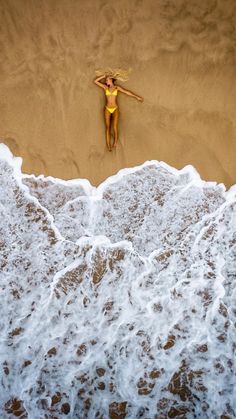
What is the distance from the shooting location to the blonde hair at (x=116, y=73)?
415cm

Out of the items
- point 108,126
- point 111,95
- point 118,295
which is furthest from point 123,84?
point 118,295

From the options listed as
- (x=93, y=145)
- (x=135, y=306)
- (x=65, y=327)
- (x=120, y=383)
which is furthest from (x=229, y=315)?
(x=93, y=145)

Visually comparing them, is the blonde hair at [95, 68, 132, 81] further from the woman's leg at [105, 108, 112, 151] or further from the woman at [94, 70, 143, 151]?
the woman's leg at [105, 108, 112, 151]

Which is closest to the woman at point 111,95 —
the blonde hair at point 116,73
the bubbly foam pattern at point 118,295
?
the blonde hair at point 116,73

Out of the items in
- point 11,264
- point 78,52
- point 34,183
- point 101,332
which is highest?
point 78,52

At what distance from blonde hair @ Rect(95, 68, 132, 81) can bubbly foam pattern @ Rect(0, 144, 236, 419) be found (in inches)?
32.9

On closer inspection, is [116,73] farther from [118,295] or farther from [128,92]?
[118,295]

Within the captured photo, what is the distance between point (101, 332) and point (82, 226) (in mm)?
1013

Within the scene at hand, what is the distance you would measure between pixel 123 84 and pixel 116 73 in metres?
0.12

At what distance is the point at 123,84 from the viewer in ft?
13.8

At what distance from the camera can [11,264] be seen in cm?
429

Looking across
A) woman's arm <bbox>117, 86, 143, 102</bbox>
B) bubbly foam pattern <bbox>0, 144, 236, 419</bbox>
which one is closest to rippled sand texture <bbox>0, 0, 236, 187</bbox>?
woman's arm <bbox>117, 86, 143, 102</bbox>

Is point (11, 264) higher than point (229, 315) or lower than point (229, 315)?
higher

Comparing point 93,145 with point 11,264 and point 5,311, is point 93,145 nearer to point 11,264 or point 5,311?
point 11,264
